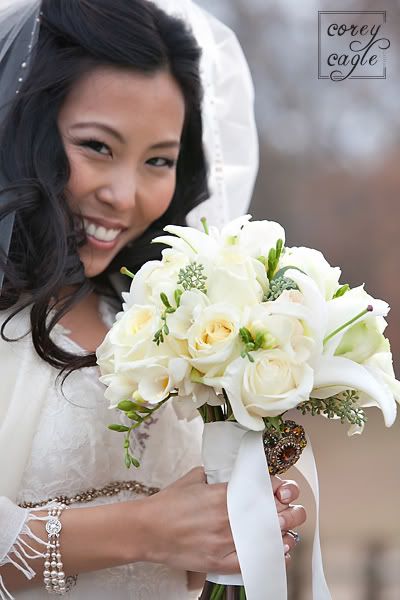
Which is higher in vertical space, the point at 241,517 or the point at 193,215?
the point at 193,215

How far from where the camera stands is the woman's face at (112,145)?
2.05 m

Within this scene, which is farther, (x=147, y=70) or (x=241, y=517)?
(x=147, y=70)

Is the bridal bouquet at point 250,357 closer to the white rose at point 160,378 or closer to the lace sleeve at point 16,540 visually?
the white rose at point 160,378

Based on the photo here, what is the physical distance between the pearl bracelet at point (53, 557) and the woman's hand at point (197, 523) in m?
0.16

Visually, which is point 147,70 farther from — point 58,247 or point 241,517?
point 241,517

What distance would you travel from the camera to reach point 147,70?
2127mm

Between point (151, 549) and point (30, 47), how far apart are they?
1019mm

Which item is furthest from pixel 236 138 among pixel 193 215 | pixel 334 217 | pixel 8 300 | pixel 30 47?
pixel 334 217

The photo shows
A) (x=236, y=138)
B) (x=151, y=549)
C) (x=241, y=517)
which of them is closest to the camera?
(x=241, y=517)

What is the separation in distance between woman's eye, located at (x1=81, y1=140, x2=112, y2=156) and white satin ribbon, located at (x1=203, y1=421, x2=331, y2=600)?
2.34 feet

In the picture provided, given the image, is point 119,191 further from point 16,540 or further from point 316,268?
point 16,540

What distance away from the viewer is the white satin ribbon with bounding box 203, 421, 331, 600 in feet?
5.07

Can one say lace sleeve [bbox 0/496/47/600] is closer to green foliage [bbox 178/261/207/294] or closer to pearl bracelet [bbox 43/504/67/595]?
pearl bracelet [bbox 43/504/67/595]

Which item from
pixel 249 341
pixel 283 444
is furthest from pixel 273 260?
pixel 283 444
